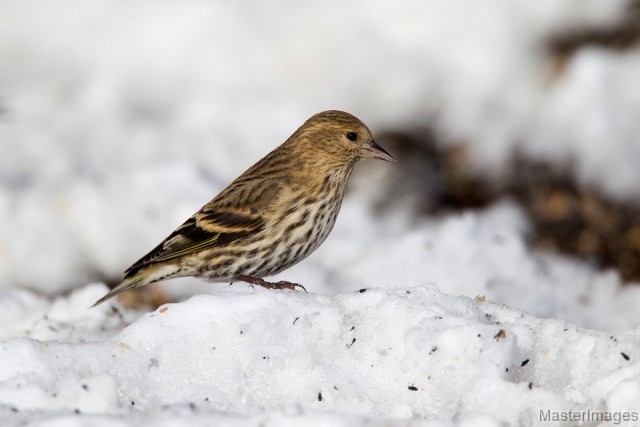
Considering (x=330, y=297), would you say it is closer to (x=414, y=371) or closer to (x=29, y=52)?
(x=414, y=371)

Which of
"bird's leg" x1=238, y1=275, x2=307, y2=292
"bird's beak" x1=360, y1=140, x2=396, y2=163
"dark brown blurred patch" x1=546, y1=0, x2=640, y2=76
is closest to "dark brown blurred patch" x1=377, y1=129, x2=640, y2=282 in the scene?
"dark brown blurred patch" x1=546, y1=0, x2=640, y2=76

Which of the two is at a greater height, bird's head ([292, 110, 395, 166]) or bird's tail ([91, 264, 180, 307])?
bird's head ([292, 110, 395, 166])

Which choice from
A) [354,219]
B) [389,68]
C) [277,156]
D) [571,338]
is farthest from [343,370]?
[389,68]

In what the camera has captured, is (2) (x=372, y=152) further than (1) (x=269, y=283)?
Yes

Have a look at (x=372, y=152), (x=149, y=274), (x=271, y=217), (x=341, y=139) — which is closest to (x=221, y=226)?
(x=271, y=217)

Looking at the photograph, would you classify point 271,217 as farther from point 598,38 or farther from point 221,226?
point 598,38

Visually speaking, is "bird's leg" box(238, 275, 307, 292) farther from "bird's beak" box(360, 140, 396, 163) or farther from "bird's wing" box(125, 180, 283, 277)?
"bird's beak" box(360, 140, 396, 163)
